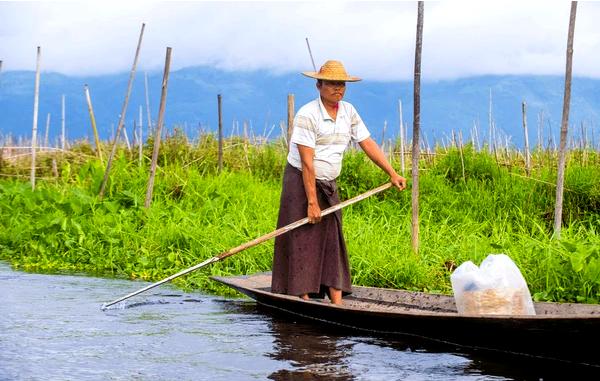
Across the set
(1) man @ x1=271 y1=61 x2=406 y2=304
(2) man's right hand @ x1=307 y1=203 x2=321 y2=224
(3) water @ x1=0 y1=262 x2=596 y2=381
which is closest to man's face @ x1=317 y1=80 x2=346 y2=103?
(1) man @ x1=271 y1=61 x2=406 y2=304

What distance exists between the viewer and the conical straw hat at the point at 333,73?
19.7 ft

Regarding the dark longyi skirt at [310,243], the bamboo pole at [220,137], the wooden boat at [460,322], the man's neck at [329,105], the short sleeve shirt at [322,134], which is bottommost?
the wooden boat at [460,322]

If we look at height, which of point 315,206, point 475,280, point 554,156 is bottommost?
point 475,280

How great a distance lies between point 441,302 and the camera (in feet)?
20.6

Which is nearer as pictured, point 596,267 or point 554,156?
point 596,267

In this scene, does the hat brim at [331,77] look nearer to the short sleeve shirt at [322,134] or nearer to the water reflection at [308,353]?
the short sleeve shirt at [322,134]

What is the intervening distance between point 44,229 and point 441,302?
511 cm

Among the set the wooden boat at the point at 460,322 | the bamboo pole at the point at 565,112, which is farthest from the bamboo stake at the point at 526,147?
the wooden boat at the point at 460,322

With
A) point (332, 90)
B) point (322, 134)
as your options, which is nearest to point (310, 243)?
point (322, 134)

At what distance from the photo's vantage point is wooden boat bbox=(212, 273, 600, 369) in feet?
15.6

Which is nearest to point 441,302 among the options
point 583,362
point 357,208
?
point 583,362

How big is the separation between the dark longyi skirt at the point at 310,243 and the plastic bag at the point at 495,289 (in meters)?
1.09

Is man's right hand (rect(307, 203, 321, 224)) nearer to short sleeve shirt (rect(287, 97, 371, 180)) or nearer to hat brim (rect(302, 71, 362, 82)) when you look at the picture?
short sleeve shirt (rect(287, 97, 371, 180))

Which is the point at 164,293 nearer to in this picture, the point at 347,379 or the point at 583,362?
the point at 347,379
